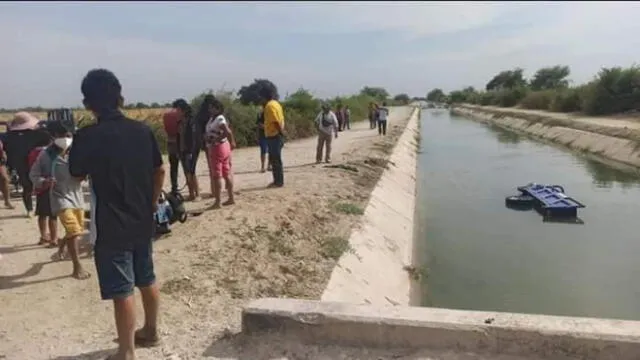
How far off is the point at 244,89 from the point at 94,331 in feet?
70.1

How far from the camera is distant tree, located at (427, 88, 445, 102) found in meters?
168

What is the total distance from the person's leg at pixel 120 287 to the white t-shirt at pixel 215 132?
4.49 metres

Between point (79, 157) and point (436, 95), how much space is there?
175751 mm

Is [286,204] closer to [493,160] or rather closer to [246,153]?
[246,153]

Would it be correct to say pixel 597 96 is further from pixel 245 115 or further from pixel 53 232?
pixel 53 232

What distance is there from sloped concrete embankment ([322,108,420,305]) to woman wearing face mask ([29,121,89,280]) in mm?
2672

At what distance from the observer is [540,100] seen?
58.6 metres

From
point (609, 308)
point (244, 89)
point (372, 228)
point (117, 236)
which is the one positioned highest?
point (244, 89)

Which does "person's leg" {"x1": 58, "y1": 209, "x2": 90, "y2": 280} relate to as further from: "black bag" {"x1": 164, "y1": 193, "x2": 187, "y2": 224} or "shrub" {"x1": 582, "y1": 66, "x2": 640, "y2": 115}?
"shrub" {"x1": 582, "y1": 66, "x2": 640, "y2": 115}

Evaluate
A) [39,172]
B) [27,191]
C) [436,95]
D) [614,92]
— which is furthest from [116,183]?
[436,95]

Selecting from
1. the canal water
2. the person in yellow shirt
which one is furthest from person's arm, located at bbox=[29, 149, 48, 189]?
the canal water

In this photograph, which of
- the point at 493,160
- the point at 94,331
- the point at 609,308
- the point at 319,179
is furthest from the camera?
the point at 493,160

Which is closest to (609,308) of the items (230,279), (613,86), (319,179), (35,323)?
(230,279)

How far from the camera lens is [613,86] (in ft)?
121
